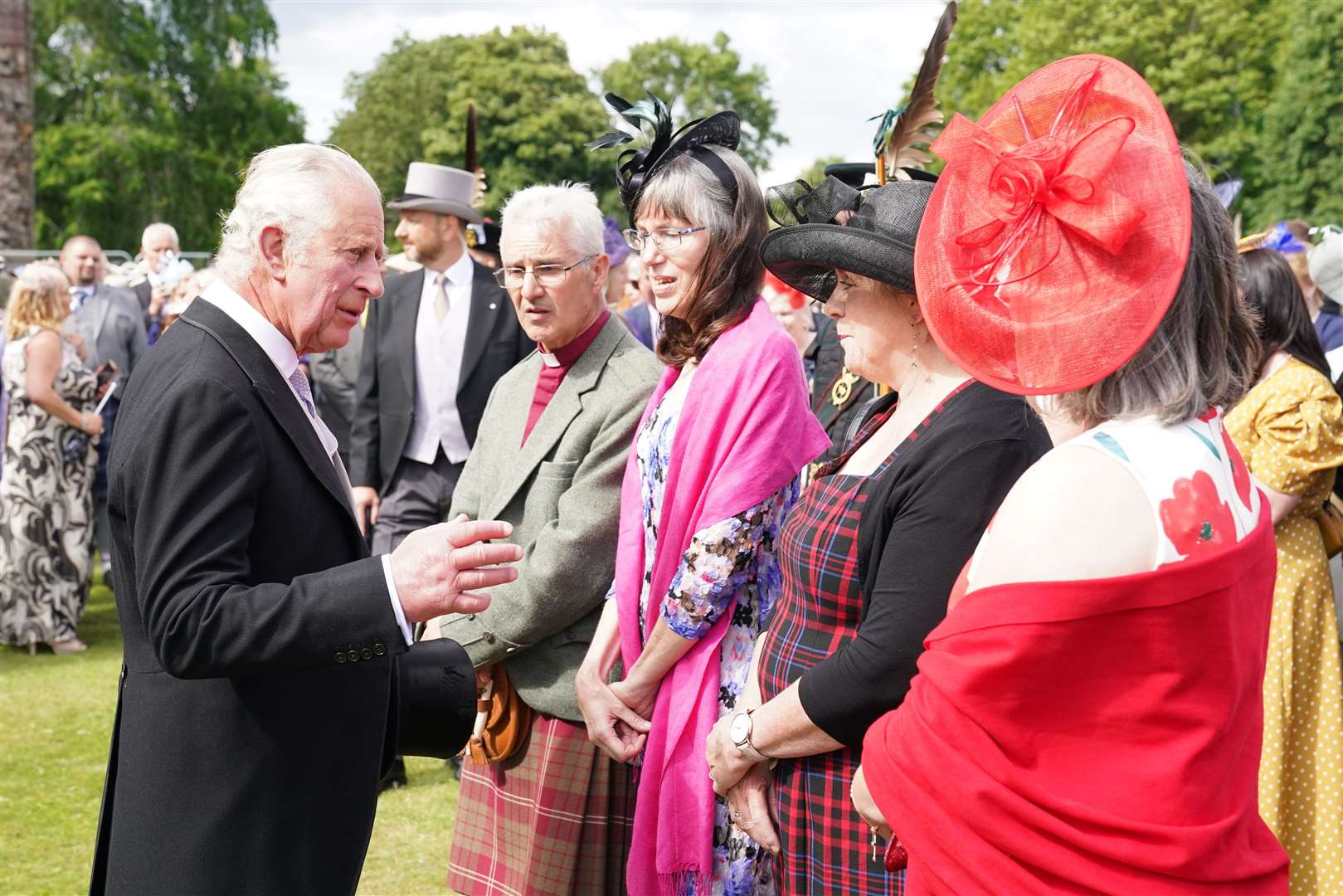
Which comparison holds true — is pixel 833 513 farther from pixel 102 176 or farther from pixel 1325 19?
pixel 1325 19

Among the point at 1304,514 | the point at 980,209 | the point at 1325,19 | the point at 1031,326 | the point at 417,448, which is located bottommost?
the point at 417,448

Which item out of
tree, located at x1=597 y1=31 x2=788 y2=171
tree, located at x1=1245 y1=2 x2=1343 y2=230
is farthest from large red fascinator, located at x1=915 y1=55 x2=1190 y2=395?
tree, located at x1=597 y1=31 x2=788 y2=171

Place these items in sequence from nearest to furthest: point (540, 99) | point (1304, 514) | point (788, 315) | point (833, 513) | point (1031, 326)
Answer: point (1031, 326), point (833, 513), point (1304, 514), point (788, 315), point (540, 99)

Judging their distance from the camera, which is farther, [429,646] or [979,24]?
[979,24]

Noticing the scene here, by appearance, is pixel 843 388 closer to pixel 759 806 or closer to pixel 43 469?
pixel 759 806

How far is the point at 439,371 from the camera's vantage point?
5.84m

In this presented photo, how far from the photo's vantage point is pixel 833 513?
2.60 metres

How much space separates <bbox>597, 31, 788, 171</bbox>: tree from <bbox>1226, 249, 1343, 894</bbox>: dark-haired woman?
3046 inches

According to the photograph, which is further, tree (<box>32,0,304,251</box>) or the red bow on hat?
tree (<box>32,0,304,251</box>)

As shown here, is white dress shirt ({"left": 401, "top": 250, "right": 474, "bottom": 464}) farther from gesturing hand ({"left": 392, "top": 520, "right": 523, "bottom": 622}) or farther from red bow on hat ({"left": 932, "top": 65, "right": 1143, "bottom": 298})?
red bow on hat ({"left": 932, "top": 65, "right": 1143, "bottom": 298})

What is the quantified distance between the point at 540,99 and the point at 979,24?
17341 millimetres

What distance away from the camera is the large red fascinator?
5.79 ft

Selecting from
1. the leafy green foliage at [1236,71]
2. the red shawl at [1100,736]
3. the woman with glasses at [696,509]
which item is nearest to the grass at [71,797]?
the woman with glasses at [696,509]

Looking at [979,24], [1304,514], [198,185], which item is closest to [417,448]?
[1304,514]
